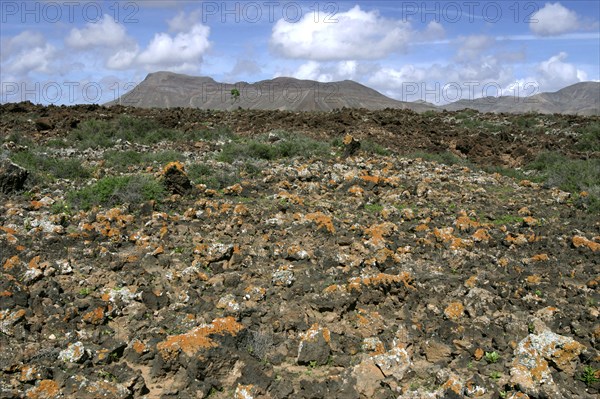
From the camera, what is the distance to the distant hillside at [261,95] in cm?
8531

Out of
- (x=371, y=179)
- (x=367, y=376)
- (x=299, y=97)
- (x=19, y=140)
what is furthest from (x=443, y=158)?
(x=299, y=97)

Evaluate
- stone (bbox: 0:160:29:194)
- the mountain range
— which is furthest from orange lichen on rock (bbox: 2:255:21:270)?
the mountain range

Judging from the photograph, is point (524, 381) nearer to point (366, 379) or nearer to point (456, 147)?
point (366, 379)

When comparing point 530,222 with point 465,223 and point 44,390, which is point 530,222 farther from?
point 44,390

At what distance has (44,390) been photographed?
436 centimetres

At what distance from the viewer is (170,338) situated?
16.8 ft

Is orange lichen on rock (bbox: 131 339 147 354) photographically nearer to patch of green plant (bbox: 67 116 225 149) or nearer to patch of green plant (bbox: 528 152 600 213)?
patch of green plant (bbox: 528 152 600 213)

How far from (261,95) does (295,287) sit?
87.4 meters

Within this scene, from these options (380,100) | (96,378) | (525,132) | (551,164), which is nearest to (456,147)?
(551,164)

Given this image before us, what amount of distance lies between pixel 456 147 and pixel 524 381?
13640mm

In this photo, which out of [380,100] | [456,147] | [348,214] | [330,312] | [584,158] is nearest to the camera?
[330,312]

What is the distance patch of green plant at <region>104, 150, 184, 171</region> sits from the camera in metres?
12.5

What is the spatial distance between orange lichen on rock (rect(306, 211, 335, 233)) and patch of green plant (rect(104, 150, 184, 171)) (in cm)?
584

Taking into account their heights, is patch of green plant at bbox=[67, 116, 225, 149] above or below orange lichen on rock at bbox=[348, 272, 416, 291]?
above
